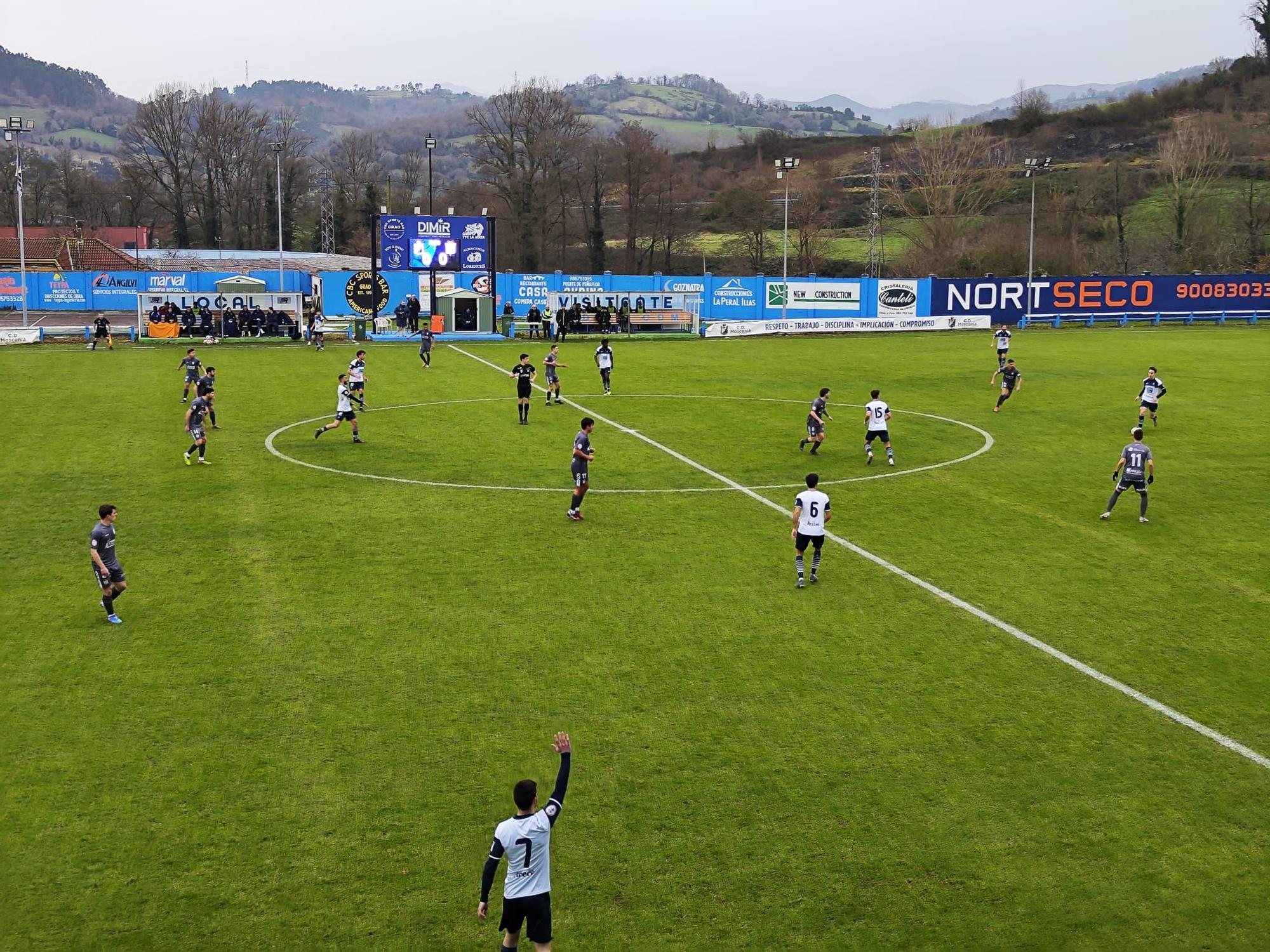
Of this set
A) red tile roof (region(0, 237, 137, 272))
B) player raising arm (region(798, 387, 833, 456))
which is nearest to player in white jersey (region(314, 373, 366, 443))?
player raising arm (region(798, 387, 833, 456))

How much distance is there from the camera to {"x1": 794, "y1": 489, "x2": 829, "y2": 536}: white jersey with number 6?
18922 mm

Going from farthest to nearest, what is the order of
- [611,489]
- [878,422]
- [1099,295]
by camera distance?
[1099,295]
[878,422]
[611,489]

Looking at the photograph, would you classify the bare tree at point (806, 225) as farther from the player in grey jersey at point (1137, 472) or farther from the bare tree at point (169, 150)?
the player in grey jersey at point (1137, 472)

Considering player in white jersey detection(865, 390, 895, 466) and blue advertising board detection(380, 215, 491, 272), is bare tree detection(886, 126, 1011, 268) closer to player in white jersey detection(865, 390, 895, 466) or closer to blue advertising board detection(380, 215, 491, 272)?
blue advertising board detection(380, 215, 491, 272)

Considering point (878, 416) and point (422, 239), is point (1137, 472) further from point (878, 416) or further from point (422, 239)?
point (422, 239)

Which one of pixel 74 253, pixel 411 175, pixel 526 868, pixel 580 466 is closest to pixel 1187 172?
pixel 74 253

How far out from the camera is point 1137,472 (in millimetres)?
23422

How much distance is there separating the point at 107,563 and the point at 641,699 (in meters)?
8.60

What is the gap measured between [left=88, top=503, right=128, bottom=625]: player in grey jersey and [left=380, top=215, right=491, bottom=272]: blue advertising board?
4946 cm

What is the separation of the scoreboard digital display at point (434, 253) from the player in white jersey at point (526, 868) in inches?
2331

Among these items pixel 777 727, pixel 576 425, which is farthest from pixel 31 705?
pixel 576 425

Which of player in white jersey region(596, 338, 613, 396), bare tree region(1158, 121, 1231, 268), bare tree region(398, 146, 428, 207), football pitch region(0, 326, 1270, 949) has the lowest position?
football pitch region(0, 326, 1270, 949)

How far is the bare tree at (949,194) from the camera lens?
102625mm

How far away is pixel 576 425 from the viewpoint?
35812 millimetres
